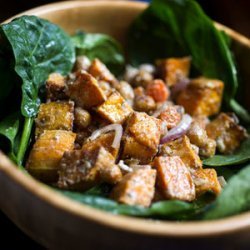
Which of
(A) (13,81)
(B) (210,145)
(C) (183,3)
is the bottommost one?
(B) (210,145)

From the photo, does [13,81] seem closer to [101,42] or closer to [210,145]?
[101,42]

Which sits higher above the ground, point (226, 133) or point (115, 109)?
point (115, 109)

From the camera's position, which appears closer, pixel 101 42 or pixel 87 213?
pixel 87 213

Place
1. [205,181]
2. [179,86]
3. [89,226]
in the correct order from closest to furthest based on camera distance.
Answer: [89,226], [205,181], [179,86]

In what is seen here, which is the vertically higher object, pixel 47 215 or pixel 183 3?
pixel 183 3

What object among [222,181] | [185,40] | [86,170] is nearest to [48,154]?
[86,170]

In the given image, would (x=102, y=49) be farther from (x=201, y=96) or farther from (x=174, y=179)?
(x=174, y=179)

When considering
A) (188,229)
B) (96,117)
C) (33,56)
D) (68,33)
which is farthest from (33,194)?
(68,33)
